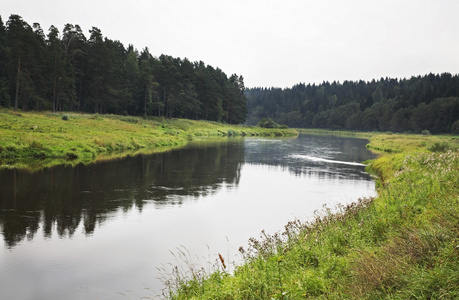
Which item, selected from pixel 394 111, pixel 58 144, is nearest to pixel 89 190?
pixel 58 144

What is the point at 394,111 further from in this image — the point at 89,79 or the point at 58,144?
the point at 58,144

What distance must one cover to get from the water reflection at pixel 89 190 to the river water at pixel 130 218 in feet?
0.15

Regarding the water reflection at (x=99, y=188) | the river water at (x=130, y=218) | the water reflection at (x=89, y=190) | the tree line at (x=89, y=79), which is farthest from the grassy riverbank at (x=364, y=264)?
the tree line at (x=89, y=79)

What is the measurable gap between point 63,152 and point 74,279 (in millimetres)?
23457

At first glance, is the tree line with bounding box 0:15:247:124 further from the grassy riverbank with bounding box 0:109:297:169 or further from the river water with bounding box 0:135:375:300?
the river water with bounding box 0:135:375:300

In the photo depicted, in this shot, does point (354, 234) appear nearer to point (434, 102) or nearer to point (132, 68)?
point (132, 68)

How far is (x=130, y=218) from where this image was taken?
13.1 metres

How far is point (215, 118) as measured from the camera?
103 meters

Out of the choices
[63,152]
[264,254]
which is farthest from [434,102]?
[264,254]

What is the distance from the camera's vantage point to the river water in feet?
26.9

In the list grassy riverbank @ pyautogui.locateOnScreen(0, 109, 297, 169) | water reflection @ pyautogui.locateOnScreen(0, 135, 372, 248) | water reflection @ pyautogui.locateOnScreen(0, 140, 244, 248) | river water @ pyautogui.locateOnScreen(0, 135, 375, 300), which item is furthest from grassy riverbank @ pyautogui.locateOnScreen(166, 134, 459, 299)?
grassy riverbank @ pyautogui.locateOnScreen(0, 109, 297, 169)

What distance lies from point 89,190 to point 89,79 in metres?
63.7

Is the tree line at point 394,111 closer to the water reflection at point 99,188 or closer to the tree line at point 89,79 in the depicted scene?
the tree line at point 89,79

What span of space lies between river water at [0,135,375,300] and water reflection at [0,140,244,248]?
5 centimetres
